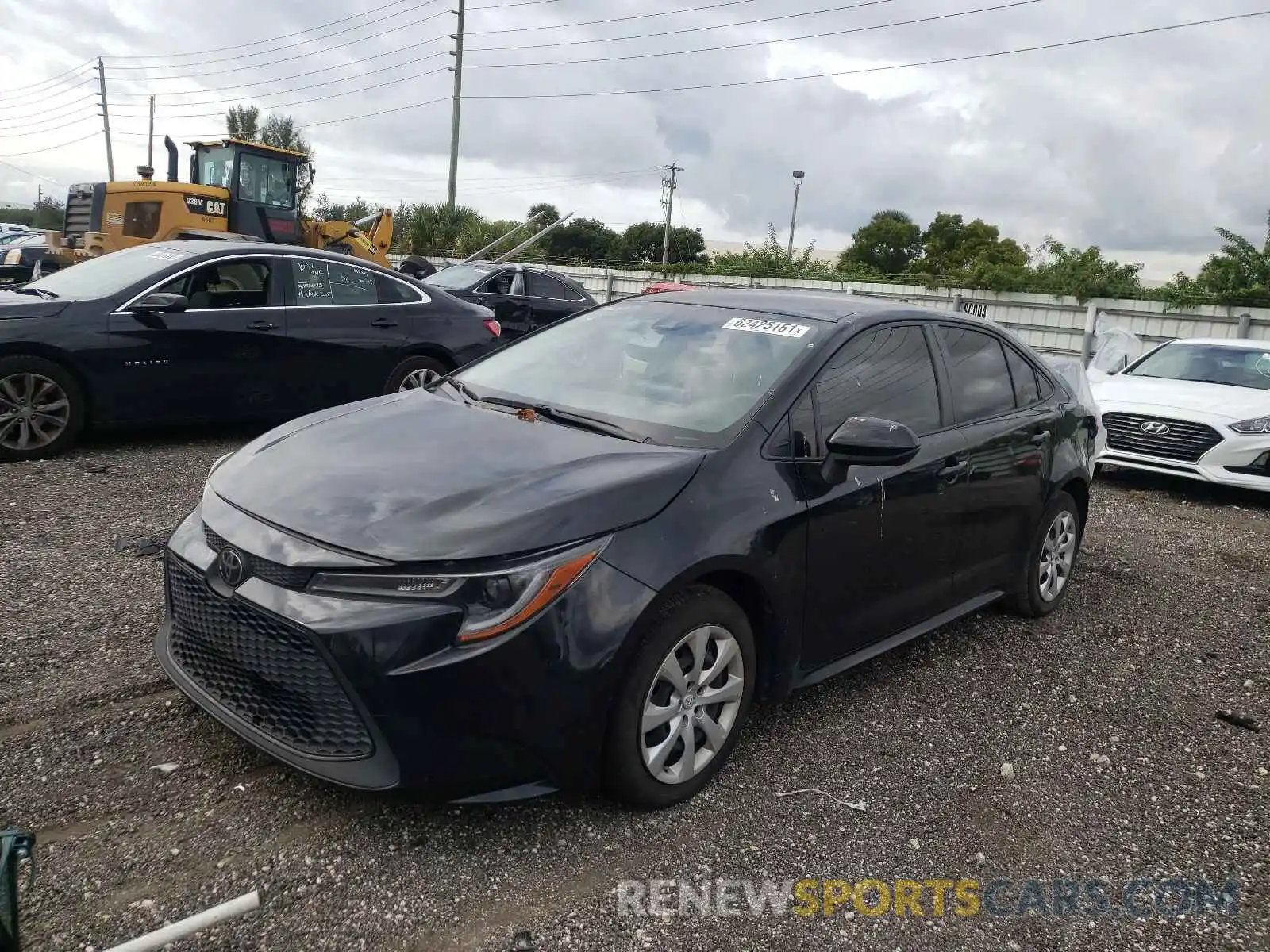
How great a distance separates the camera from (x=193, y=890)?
2461 mm

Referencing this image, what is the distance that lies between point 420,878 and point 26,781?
1280mm

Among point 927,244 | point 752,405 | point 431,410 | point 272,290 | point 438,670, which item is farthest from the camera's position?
point 927,244

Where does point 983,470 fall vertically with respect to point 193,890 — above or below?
above

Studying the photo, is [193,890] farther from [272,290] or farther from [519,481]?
[272,290]

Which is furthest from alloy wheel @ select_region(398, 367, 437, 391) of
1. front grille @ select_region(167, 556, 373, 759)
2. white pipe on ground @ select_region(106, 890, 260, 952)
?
white pipe on ground @ select_region(106, 890, 260, 952)

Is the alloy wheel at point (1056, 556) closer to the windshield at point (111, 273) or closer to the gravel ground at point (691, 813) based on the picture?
the gravel ground at point (691, 813)

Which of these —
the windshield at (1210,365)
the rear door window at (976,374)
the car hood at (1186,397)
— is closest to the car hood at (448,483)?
the rear door window at (976,374)

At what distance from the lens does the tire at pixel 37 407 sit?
628cm

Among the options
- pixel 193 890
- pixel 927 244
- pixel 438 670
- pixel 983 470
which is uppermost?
pixel 927 244

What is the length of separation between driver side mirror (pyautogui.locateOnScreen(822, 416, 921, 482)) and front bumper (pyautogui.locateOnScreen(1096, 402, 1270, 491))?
630 centimetres

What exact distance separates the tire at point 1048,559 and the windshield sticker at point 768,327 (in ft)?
6.19

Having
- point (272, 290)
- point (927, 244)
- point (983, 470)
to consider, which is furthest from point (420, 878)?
point (927, 244)

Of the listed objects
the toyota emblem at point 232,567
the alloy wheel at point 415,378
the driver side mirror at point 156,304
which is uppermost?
the driver side mirror at point 156,304

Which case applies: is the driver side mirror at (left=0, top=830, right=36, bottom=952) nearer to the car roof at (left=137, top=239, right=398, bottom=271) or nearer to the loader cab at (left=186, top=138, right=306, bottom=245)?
the car roof at (left=137, top=239, right=398, bottom=271)
